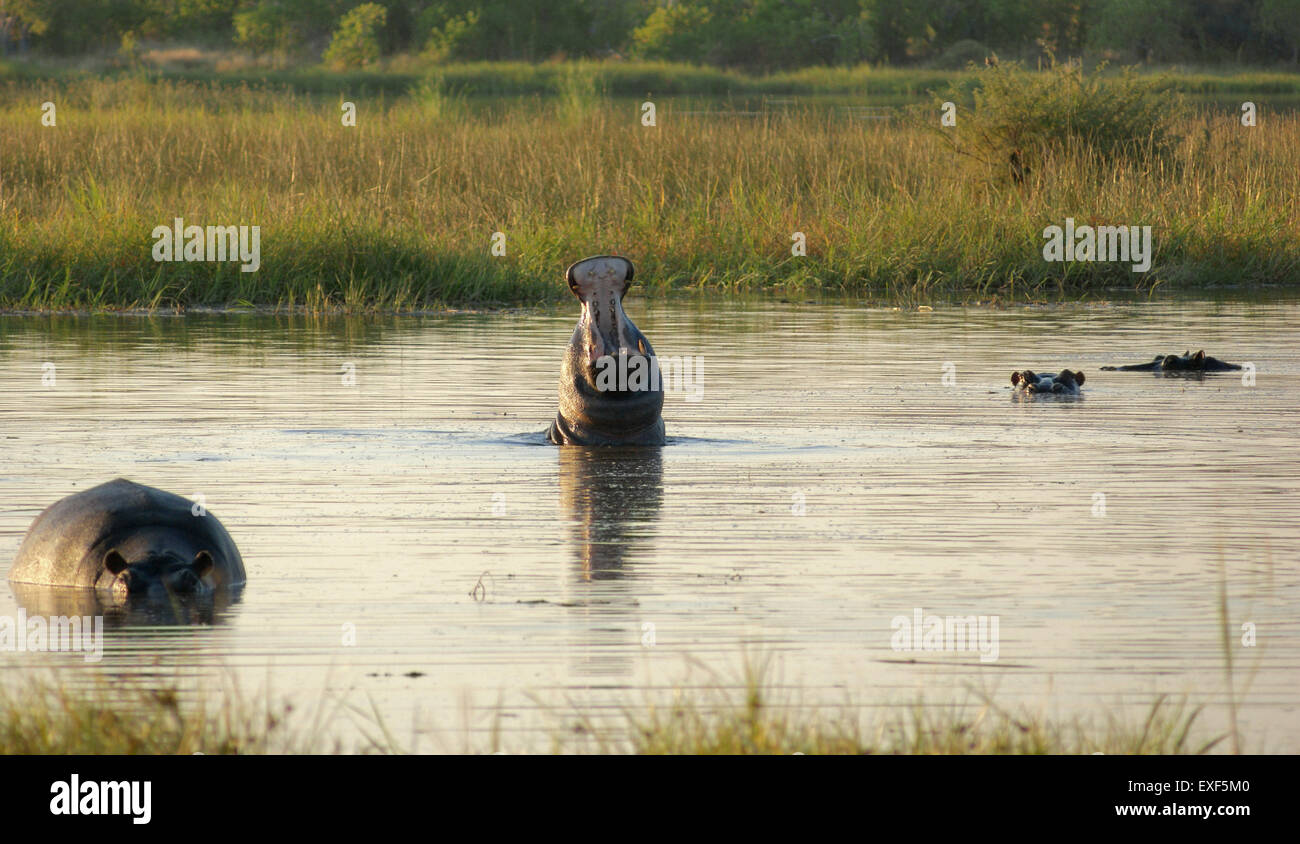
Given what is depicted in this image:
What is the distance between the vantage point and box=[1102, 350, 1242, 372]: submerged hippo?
1338 centimetres

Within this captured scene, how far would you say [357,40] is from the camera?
6275 centimetres

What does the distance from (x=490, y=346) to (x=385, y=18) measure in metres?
53.4

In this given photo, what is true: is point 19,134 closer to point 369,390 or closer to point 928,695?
point 369,390

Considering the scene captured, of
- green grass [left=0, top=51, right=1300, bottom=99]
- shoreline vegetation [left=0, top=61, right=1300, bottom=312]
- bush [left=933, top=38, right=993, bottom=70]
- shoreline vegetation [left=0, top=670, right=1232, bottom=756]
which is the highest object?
bush [left=933, top=38, right=993, bottom=70]

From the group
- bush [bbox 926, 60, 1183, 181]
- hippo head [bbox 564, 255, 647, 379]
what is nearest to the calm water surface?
hippo head [bbox 564, 255, 647, 379]

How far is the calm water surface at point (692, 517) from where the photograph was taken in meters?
5.79

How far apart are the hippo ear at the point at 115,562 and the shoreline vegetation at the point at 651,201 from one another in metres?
11.1

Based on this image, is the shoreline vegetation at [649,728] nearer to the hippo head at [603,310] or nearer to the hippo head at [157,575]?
the hippo head at [157,575]

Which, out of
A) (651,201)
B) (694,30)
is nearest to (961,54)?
(694,30)

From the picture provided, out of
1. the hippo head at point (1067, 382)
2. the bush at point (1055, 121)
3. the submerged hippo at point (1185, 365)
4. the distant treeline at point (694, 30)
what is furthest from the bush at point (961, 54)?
the hippo head at point (1067, 382)

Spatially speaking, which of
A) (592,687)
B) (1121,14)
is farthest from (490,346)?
(1121,14)

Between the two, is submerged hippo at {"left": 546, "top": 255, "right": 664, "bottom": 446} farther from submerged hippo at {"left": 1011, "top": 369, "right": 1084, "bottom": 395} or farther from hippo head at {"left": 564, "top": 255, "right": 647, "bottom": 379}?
submerged hippo at {"left": 1011, "top": 369, "right": 1084, "bottom": 395}

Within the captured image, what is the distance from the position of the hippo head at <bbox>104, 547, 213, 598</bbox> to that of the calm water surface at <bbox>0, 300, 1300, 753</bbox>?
8.6 inches

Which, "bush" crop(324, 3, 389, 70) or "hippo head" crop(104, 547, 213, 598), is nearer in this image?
"hippo head" crop(104, 547, 213, 598)
